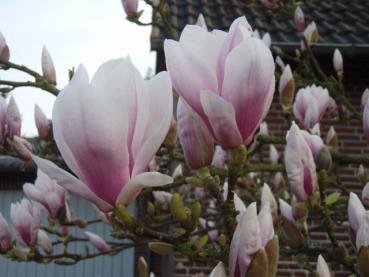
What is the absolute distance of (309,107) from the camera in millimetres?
2154

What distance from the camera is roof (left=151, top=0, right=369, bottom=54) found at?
4.47 meters

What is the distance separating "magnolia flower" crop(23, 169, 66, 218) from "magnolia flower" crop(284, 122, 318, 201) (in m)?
0.80

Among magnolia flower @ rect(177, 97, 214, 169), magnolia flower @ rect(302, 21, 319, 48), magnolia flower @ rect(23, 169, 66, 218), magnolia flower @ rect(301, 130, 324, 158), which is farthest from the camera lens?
magnolia flower @ rect(302, 21, 319, 48)

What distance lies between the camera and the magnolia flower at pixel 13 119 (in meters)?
1.72

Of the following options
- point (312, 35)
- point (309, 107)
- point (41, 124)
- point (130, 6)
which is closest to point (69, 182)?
point (41, 124)

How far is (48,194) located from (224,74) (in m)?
1.15

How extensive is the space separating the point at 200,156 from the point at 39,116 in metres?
1.34

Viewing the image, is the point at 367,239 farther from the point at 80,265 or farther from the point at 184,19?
the point at 80,265

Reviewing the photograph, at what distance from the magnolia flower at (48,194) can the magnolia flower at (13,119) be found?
0.45 ft

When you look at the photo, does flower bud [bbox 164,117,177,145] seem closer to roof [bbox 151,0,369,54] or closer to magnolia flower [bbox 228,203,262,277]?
magnolia flower [bbox 228,203,262,277]

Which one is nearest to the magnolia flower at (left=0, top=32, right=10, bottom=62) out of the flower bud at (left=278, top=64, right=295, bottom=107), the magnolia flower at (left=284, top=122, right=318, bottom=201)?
the flower bud at (left=278, top=64, right=295, bottom=107)

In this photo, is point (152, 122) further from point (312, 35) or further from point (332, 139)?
point (312, 35)

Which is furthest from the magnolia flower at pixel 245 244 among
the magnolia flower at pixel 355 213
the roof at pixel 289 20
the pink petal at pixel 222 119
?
the roof at pixel 289 20

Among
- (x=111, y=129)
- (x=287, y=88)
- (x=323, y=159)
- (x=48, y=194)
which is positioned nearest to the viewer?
(x=111, y=129)
